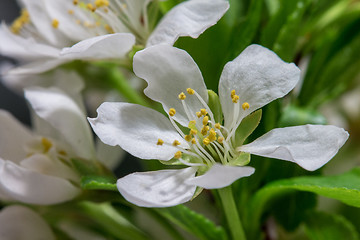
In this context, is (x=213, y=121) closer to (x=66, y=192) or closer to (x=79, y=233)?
(x=66, y=192)

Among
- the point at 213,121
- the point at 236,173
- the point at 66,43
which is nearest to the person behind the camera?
the point at 236,173

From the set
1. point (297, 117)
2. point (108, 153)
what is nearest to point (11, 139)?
point (108, 153)

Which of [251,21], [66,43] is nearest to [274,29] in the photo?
[251,21]

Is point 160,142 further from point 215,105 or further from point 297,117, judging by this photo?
point 297,117

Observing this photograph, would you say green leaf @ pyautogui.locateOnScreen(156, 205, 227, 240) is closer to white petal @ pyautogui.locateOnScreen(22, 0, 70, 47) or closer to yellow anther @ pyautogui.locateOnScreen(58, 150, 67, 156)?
yellow anther @ pyautogui.locateOnScreen(58, 150, 67, 156)

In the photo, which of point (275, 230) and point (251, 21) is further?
point (275, 230)

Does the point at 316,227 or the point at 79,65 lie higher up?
the point at 79,65

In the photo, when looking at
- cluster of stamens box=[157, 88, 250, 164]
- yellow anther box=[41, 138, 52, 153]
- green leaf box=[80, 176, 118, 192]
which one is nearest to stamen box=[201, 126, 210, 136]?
cluster of stamens box=[157, 88, 250, 164]
